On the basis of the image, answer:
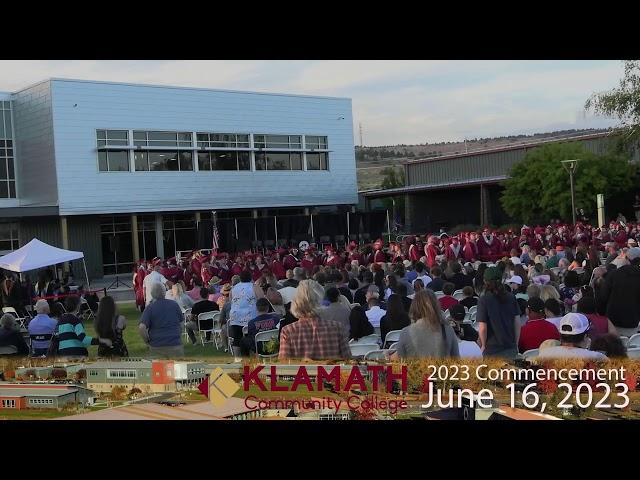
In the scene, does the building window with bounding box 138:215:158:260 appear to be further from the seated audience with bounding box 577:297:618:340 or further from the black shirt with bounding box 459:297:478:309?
the seated audience with bounding box 577:297:618:340

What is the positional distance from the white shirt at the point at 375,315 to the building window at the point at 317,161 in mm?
27217

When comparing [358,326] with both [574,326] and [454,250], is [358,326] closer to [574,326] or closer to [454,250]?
[574,326]

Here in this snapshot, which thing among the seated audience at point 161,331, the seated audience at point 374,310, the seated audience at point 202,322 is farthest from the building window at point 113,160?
the seated audience at point 161,331

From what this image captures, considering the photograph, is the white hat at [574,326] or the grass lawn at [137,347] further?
the grass lawn at [137,347]

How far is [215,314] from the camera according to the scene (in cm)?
1216

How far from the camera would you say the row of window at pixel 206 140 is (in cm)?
3391

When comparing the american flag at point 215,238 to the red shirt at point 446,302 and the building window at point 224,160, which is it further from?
the red shirt at point 446,302

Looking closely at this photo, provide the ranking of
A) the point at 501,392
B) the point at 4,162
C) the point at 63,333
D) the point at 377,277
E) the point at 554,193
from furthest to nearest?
the point at 554,193
the point at 4,162
the point at 377,277
the point at 63,333
the point at 501,392

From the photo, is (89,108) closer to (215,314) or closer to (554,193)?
(554,193)

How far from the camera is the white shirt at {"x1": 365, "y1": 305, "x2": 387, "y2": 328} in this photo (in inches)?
360

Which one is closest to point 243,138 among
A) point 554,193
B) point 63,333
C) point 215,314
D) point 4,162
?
point 4,162

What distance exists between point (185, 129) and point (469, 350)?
31.6 metres
